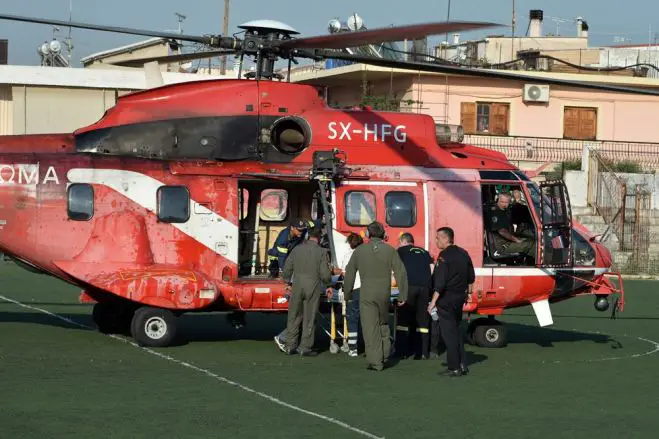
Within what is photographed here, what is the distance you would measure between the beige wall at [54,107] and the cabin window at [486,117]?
555 inches

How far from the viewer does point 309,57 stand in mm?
15727

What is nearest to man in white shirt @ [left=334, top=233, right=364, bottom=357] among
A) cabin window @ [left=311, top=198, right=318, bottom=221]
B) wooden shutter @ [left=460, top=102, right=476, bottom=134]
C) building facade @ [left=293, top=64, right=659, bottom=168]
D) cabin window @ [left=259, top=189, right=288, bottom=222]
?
cabin window @ [left=311, top=198, right=318, bottom=221]

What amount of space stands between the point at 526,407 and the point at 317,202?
20.6 ft

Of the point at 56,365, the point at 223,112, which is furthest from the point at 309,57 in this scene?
the point at 56,365

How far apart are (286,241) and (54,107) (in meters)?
29.2

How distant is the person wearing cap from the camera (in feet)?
55.1

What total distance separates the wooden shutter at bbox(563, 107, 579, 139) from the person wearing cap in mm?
31977

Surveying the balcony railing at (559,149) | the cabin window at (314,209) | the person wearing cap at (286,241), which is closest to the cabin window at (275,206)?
the cabin window at (314,209)

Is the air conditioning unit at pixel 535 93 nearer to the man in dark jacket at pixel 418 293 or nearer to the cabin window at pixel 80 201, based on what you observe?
the man in dark jacket at pixel 418 293

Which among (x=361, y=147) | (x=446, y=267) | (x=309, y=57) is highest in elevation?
(x=309, y=57)

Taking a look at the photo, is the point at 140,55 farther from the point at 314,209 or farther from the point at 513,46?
the point at 314,209

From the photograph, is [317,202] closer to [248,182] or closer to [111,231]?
[248,182]

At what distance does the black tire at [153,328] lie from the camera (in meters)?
16.0

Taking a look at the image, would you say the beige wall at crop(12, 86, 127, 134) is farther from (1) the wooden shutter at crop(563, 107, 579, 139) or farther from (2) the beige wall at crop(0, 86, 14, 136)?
(1) the wooden shutter at crop(563, 107, 579, 139)
